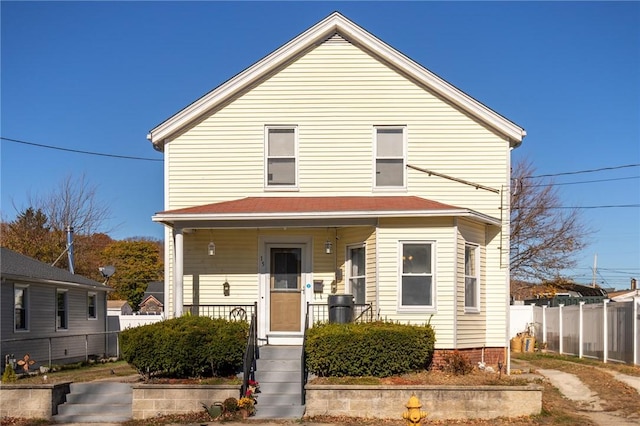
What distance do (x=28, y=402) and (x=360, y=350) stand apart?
6.18 m

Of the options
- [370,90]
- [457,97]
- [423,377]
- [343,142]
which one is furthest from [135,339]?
[457,97]

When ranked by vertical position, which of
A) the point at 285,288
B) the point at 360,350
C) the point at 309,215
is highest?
the point at 309,215

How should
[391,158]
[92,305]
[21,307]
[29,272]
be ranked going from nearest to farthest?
[391,158], [21,307], [29,272], [92,305]

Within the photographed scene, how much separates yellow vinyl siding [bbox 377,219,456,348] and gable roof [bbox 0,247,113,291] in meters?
12.1

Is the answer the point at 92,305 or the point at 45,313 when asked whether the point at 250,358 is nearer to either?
the point at 45,313

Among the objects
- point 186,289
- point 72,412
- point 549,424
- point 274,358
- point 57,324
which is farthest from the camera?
point 57,324

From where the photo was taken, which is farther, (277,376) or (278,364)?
(278,364)

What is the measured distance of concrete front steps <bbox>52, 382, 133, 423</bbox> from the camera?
13.4 metres

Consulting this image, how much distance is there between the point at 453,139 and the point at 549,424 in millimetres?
7410

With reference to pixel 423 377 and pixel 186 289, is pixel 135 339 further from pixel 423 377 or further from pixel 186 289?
pixel 423 377

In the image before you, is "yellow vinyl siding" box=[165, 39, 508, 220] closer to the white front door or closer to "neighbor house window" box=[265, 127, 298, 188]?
"neighbor house window" box=[265, 127, 298, 188]

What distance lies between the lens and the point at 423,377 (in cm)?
1440

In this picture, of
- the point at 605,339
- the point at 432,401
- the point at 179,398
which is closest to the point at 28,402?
the point at 179,398

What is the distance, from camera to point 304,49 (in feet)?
58.4
